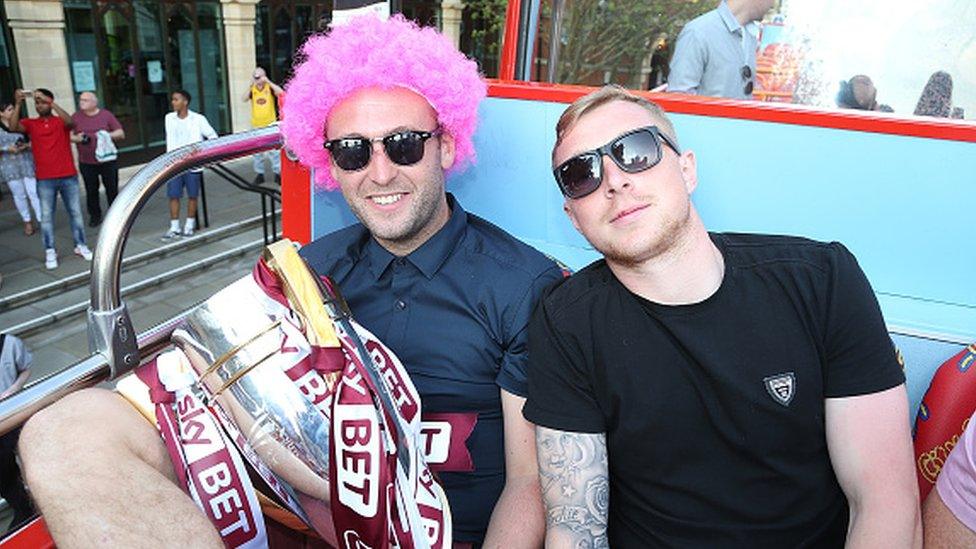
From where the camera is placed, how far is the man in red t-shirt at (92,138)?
921 cm

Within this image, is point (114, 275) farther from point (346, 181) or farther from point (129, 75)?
point (129, 75)

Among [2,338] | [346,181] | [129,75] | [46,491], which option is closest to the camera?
[46,491]

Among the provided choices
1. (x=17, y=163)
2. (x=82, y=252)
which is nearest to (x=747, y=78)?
(x=82, y=252)

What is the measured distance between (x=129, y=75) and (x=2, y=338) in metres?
9.48

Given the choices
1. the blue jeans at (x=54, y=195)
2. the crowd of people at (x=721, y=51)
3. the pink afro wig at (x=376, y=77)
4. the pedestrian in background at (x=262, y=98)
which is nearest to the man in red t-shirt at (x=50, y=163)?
the blue jeans at (x=54, y=195)

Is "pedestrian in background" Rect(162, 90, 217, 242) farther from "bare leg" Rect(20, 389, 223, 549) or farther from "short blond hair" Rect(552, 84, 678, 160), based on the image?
"short blond hair" Rect(552, 84, 678, 160)

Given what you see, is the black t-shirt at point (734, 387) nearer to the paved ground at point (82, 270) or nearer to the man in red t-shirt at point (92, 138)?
the paved ground at point (82, 270)

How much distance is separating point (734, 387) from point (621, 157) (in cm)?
59

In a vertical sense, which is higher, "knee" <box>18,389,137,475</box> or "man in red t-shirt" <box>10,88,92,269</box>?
"knee" <box>18,389,137,475</box>

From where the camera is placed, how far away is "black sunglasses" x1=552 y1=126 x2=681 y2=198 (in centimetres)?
163

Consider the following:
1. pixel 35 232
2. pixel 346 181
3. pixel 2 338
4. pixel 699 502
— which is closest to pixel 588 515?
pixel 699 502

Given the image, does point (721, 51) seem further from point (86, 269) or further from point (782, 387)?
point (86, 269)

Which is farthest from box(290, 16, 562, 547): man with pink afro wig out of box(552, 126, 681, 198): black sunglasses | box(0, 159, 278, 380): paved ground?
box(0, 159, 278, 380): paved ground

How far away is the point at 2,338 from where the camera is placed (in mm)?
4559
